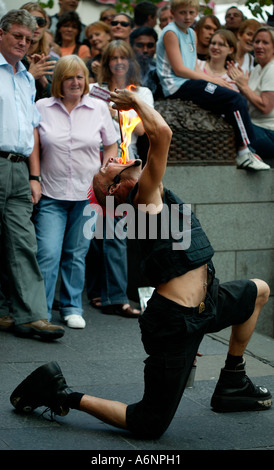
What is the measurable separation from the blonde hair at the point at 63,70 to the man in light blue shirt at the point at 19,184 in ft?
0.84

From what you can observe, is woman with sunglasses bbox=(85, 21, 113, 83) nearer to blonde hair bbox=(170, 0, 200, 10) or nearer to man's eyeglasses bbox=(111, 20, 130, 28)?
man's eyeglasses bbox=(111, 20, 130, 28)

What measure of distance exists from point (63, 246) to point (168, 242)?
2.78 meters

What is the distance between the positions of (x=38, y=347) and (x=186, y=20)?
3625mm

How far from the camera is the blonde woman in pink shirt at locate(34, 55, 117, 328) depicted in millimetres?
6566

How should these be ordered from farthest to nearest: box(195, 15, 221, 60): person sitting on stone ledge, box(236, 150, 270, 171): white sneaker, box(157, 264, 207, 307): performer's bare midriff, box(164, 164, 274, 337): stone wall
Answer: box(195, 15, 221, 60): person sitting on stone ledge → box(236, 150, 270, 171): white sneaker → box(164, 164, 274, 337): stone wall → box(157, 264, 207, 307): performer's bare midriff

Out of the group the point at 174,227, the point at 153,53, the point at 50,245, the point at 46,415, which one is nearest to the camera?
the point at 174,227

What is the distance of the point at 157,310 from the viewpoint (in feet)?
14.1

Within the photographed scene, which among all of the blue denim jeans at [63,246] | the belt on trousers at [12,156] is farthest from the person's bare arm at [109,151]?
the belt on trousers at [12,156]

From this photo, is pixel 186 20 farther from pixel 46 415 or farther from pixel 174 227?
pixel 46 415

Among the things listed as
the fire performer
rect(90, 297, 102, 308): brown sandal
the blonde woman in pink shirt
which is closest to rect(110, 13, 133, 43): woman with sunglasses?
the blonde woman in pink shirt

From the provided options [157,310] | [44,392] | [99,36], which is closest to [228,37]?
[99,36]

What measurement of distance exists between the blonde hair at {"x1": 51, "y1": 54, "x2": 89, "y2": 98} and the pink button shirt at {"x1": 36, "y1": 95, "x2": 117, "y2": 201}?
87 millimetres
